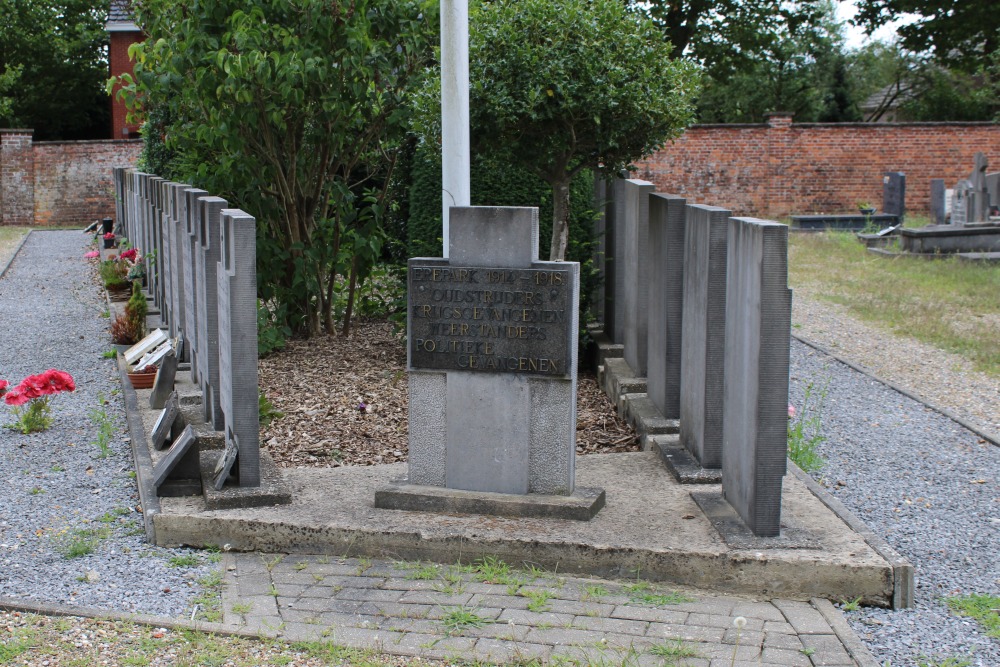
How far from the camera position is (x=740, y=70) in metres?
34.2

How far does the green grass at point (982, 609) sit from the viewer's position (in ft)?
14.1

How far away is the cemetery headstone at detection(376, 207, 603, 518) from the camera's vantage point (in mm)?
4980

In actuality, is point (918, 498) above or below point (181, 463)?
below

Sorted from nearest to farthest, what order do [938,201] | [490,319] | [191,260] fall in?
[490,319] < [191,260] < [938,201]

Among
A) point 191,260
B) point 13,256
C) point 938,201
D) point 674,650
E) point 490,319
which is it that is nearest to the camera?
point 674,650

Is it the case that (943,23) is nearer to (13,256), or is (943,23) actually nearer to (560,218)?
(13,256)

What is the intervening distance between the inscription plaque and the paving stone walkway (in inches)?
35.7

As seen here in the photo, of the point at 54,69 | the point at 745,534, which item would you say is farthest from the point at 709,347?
the point at 54,69

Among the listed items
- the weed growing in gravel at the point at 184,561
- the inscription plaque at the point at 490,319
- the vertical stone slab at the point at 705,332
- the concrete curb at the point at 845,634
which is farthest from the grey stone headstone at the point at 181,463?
the concrete curb at the point at 845,634

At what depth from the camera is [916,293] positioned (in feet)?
45.6

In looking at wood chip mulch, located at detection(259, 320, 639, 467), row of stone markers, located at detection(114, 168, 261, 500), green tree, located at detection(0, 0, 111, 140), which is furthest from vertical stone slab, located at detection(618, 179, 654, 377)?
green tree, located at detection(0, 0, 111, 140)

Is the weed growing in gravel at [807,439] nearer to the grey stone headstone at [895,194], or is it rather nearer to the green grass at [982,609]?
the green grass at [982,609]

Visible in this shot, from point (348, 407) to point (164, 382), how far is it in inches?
48.3

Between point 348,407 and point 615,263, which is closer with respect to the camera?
point 348,407
